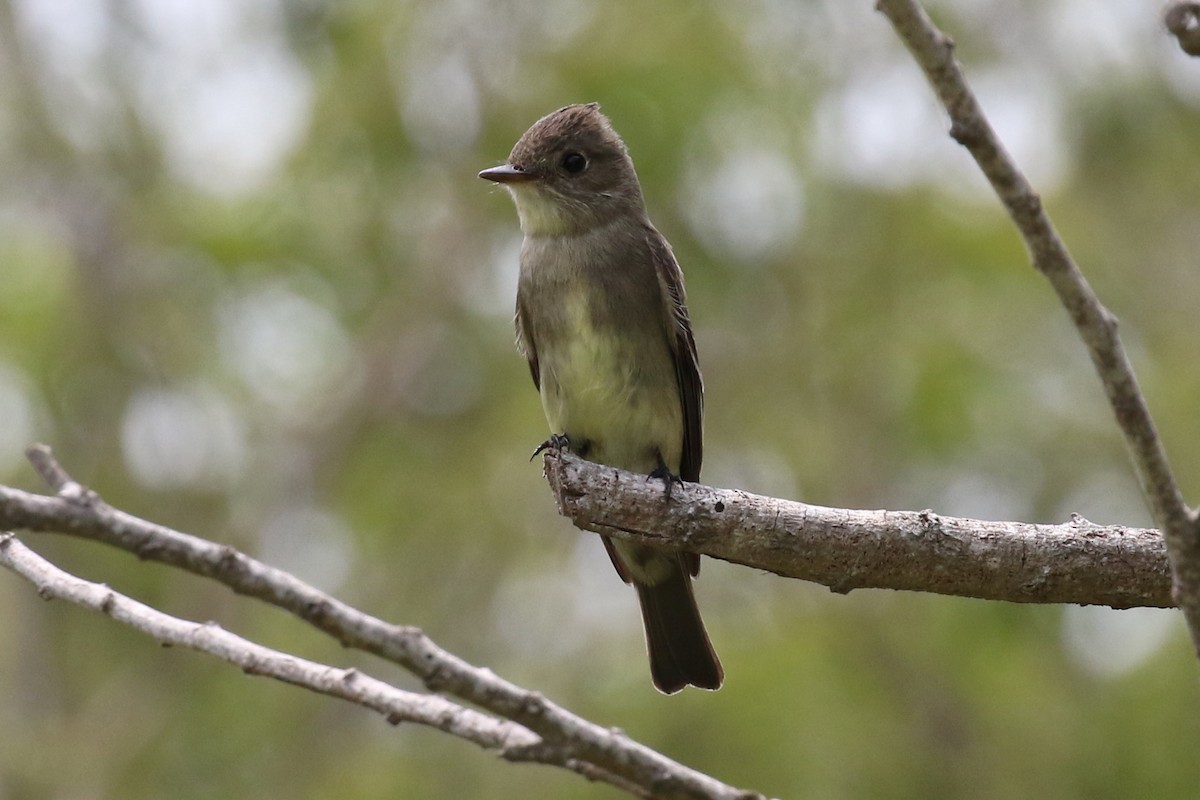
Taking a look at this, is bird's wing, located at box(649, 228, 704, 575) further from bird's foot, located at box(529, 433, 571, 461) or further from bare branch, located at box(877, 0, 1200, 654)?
bare branch, located at box(877, 0, 1200, 654)

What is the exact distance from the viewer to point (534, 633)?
806cm

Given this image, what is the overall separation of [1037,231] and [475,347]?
6.17 metres

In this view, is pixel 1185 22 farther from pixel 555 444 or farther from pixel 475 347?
pixel 475 347

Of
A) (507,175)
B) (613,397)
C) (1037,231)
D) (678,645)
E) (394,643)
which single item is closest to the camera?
(1037,231)

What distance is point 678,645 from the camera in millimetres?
4484

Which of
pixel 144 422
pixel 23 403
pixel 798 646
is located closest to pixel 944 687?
pixel 798 646

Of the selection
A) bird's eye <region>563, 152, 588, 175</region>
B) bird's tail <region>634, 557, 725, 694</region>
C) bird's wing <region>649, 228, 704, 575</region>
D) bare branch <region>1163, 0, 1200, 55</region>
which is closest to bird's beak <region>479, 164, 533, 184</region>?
bird's eye <region>563, 152, 588, 175</region>

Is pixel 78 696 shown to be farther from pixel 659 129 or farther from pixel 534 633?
pixel 659 129

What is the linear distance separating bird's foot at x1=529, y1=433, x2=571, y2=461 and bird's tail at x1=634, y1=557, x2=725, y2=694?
0.52m

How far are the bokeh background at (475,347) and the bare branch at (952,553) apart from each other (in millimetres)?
Result: 2958

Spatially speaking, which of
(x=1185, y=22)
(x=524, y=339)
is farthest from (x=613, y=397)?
(x=1185, y=22)

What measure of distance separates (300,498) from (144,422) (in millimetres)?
941

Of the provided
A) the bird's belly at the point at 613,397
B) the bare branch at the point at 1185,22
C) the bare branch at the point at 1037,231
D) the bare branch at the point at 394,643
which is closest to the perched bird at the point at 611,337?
the bird's belly at the point at 613,397

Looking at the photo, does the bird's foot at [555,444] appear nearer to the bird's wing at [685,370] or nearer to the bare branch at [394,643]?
the bird's wing at [685,370]
